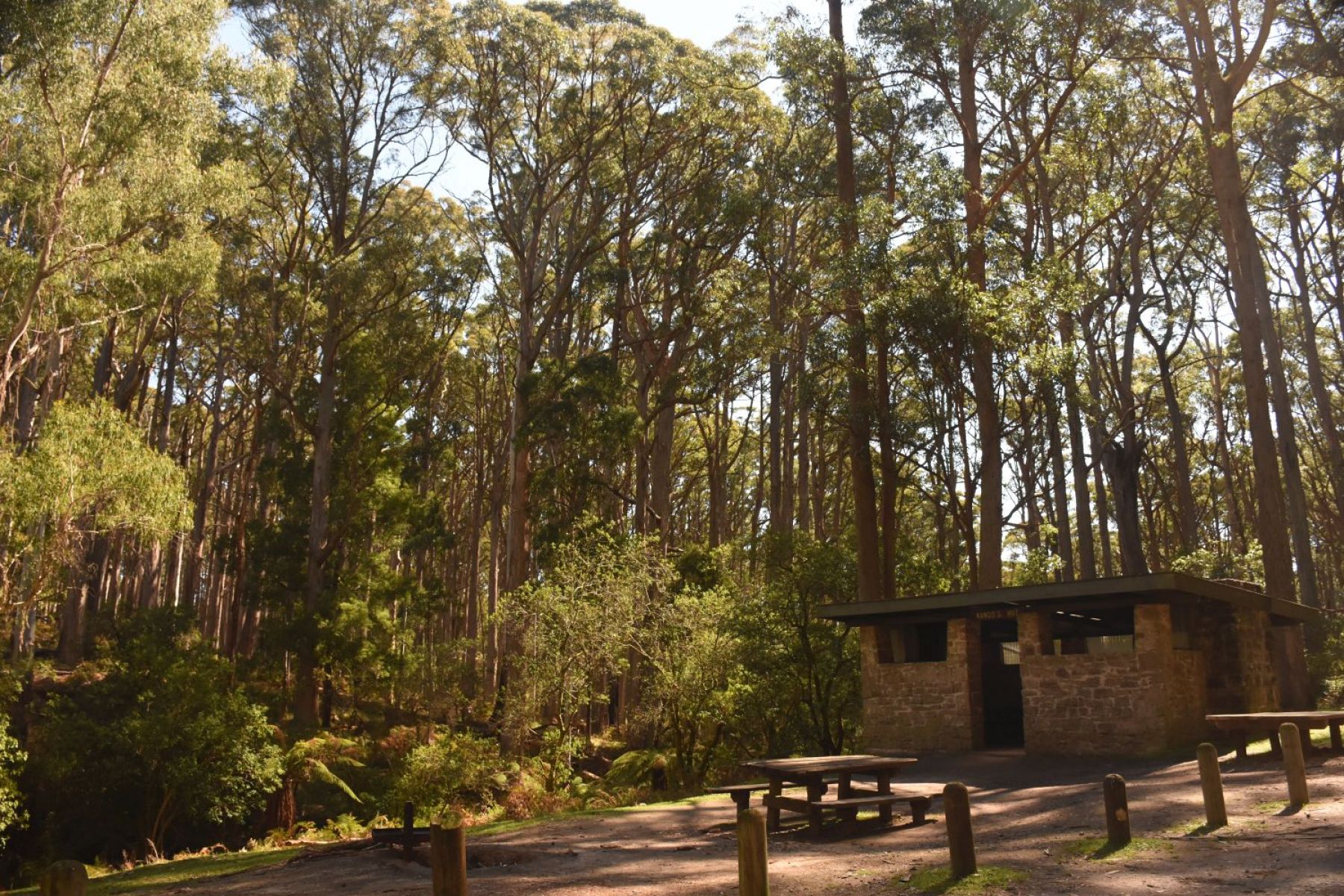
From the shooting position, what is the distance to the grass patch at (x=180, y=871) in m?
9.68

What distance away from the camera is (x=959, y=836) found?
7301mm

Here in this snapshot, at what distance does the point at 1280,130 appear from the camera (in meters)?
26.9

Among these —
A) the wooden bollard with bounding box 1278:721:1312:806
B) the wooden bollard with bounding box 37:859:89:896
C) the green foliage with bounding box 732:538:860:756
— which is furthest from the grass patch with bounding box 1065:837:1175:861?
the green foliage with bounding box 732:538:860:756

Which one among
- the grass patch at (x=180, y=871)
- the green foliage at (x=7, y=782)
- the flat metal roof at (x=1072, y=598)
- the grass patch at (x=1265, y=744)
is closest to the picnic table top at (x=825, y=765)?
the flat metal roof at (x=1072, y=598)

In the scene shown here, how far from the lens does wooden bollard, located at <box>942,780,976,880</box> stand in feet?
23.7

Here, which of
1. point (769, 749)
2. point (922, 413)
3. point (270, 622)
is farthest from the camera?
point (270, 622)

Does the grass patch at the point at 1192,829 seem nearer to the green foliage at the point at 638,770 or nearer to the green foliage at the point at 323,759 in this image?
the green foliage at the point at 638,770

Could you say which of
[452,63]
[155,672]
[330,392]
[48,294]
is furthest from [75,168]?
[452,63]

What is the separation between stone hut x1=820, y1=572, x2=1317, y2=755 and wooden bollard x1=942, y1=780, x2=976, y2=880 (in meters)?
6.77

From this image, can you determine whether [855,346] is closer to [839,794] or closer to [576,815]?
[576,815]

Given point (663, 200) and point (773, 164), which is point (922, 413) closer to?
point (773, 164)

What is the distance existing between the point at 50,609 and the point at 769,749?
A: 28.4 meters

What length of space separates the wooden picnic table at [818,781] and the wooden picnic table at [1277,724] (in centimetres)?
412

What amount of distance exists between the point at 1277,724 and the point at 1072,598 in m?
2.74
